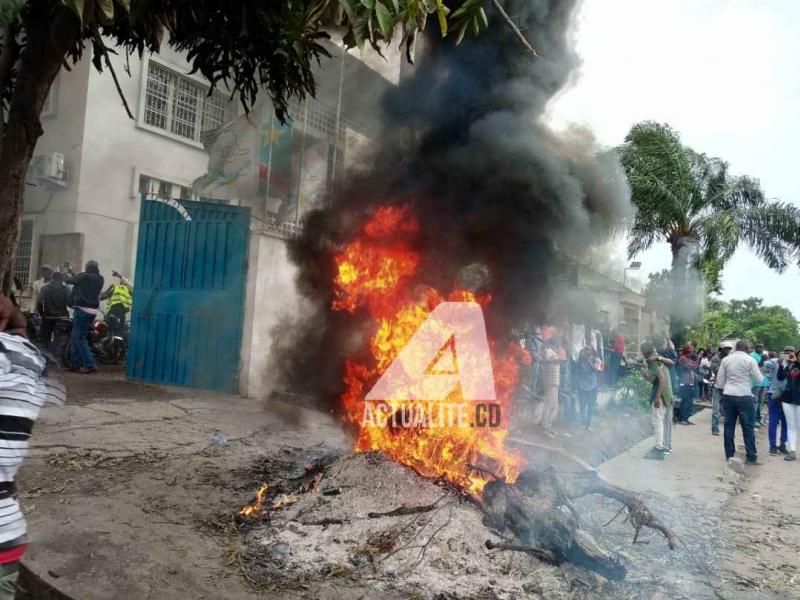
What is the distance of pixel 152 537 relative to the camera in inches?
152

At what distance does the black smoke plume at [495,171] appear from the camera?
21.0 feet

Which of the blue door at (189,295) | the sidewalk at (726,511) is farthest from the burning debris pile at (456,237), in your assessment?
the blue door at (189,295)

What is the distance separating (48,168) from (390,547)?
12.5 metres

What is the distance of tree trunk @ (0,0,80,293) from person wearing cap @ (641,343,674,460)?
792cm

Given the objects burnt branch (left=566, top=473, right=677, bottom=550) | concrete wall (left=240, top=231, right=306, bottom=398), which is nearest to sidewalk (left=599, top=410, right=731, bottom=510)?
burnt branch (left=566, top=473, right=677, bottom=550)

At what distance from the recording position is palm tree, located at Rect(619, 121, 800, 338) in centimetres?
1697

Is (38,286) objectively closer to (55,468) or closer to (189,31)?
(55,468)

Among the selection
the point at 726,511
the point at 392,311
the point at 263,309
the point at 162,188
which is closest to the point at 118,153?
the point at 162,188

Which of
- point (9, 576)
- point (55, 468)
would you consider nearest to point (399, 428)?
point (55, 468)

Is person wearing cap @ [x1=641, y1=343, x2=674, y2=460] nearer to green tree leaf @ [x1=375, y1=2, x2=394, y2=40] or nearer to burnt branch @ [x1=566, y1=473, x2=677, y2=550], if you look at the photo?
burnt branch @ [x1=566, y1=473, x2=677, y2=550]

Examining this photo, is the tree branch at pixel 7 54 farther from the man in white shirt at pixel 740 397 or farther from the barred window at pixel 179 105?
the barred window at pixel 179 105

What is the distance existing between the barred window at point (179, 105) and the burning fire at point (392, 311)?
350 inches

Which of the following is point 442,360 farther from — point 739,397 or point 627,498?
point 739,397

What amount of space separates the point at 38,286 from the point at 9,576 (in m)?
11.6
